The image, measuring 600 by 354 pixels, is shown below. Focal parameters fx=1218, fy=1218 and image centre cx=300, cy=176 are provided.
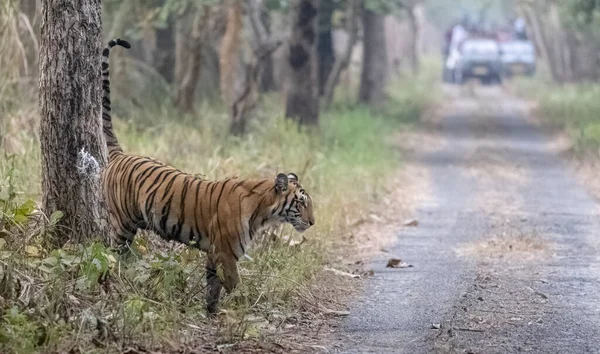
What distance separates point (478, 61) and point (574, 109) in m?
18.8

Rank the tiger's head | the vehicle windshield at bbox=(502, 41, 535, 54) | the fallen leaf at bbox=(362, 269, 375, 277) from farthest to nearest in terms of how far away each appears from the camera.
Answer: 1. the vehicle windshield at bbox=(502, 41, 535, 54)
2. the fallen leaf at bbox=(362, 269, 375, 277)
3. the tiger's head

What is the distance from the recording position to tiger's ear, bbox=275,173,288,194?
746 centimetres

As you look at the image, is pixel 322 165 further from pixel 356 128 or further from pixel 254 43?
pixel 356 128

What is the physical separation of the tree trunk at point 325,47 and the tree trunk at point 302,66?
642cm

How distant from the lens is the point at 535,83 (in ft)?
132

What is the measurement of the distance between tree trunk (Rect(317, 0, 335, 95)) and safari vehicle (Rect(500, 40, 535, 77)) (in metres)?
23.2

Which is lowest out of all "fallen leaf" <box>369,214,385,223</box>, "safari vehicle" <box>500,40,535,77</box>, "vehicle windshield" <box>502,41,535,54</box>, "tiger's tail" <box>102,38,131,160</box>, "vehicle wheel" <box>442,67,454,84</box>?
"vehicle wheel" <box>442,67,454,84</box>

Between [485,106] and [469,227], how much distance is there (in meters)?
20.6

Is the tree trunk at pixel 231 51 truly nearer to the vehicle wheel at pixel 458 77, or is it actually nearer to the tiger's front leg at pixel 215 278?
the tiger's front leg at pixel 215 278

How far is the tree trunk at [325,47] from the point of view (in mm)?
24672

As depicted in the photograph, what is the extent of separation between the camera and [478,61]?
1737 inches

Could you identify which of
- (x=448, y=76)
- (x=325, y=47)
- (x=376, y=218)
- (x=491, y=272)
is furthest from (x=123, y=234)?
(x=448, y=76)

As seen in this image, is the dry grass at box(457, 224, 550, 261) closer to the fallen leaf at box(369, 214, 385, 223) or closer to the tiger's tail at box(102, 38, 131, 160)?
the fallen leaf at box(369, 214, 385, 223)

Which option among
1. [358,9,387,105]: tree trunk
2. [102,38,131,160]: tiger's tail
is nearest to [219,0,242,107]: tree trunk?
[102,38,131,160]: tiger's tail
